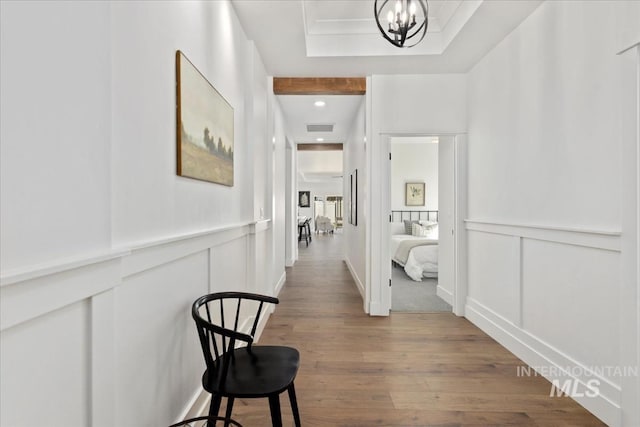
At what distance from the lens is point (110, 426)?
104cm

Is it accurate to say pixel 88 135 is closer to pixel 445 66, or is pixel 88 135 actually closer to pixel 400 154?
pixel 445 66

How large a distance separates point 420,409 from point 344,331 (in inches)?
51.0

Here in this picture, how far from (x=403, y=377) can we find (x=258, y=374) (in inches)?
51.1

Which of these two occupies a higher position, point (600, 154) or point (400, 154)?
point (400, 154)

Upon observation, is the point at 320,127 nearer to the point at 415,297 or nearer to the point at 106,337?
the point at 415,297

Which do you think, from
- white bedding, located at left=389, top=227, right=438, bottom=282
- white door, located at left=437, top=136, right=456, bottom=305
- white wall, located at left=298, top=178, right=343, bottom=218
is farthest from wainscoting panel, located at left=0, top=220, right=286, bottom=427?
white wall, located at left=298, top=178, right=343, bottom=218

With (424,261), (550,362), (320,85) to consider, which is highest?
(320,85)

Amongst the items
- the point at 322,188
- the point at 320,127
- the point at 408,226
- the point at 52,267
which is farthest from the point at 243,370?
the point at 322,188

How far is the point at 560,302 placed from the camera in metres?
2.27

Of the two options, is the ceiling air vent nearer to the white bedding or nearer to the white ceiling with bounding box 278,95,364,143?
the white ceiling with bounding box 278,95,364,143

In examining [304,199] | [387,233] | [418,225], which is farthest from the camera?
[304,199]

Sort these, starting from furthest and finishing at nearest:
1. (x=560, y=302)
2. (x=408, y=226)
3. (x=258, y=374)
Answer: (x=408, y=226) < (x=560, y=302) < (x=258, y=374)

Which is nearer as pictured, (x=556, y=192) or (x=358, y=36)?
(x=556, y=192)

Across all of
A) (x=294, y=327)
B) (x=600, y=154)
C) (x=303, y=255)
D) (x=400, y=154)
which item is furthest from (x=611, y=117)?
(x=303, y=255)
